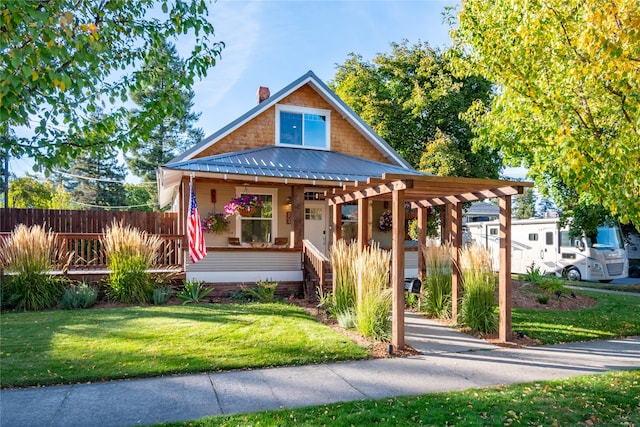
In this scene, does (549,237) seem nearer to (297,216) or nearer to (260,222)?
(297,216)

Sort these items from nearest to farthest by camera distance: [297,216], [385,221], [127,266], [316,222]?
[127,266]
[297,216]
[316,222]
[385,221]

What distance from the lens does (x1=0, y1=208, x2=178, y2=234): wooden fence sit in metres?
12.5

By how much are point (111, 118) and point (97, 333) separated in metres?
3.95

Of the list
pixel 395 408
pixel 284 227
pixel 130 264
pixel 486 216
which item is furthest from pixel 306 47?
pixel 486 216

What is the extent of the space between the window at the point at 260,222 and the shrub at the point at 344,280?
5.24m

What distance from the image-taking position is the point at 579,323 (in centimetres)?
792

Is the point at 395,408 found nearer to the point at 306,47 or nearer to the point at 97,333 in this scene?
the point at 97,333

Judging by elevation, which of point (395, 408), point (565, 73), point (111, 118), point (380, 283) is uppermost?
point (565, 73)

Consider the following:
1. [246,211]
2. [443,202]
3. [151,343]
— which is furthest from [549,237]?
[151,343]

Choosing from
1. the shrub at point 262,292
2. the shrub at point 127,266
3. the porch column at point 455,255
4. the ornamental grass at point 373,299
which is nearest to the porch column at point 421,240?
the porch column at point 455,255

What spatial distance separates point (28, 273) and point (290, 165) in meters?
6.42

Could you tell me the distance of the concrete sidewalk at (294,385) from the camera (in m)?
3.86

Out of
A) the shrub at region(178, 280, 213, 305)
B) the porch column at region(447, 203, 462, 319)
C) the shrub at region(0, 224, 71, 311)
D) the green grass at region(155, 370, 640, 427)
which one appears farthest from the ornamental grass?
the shrub at region(0, 224, 71, 311)

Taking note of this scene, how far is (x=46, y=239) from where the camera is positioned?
8609mm
